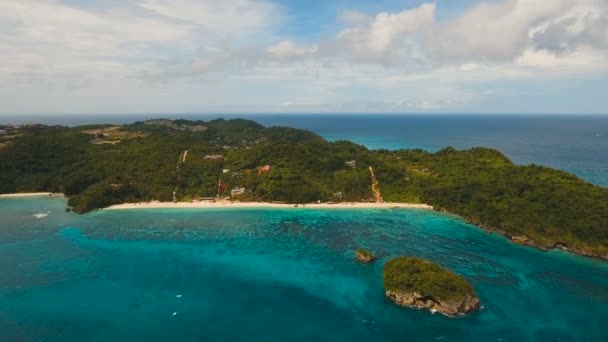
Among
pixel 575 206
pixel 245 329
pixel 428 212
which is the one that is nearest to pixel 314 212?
pixel 428 212

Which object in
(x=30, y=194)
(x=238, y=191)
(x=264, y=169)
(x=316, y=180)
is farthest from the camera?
(x=264, y=169)

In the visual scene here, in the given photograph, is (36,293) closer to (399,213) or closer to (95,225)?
(95,225)

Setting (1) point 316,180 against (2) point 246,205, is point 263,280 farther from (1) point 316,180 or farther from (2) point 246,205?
(1) point 316,180

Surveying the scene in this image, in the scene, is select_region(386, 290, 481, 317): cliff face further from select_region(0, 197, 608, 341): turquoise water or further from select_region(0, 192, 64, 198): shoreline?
select_region(0, 192, 64, 198): shoreline

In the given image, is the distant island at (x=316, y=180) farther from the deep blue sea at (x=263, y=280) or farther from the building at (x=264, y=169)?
the deep blue sea at (x=263, y=280)

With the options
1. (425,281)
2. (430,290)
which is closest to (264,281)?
(425,281)

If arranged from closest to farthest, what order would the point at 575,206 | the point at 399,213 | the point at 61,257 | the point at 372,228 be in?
the point at 61,257 → the point at 575,206 → the point at 372,228 → the point at 399,213
